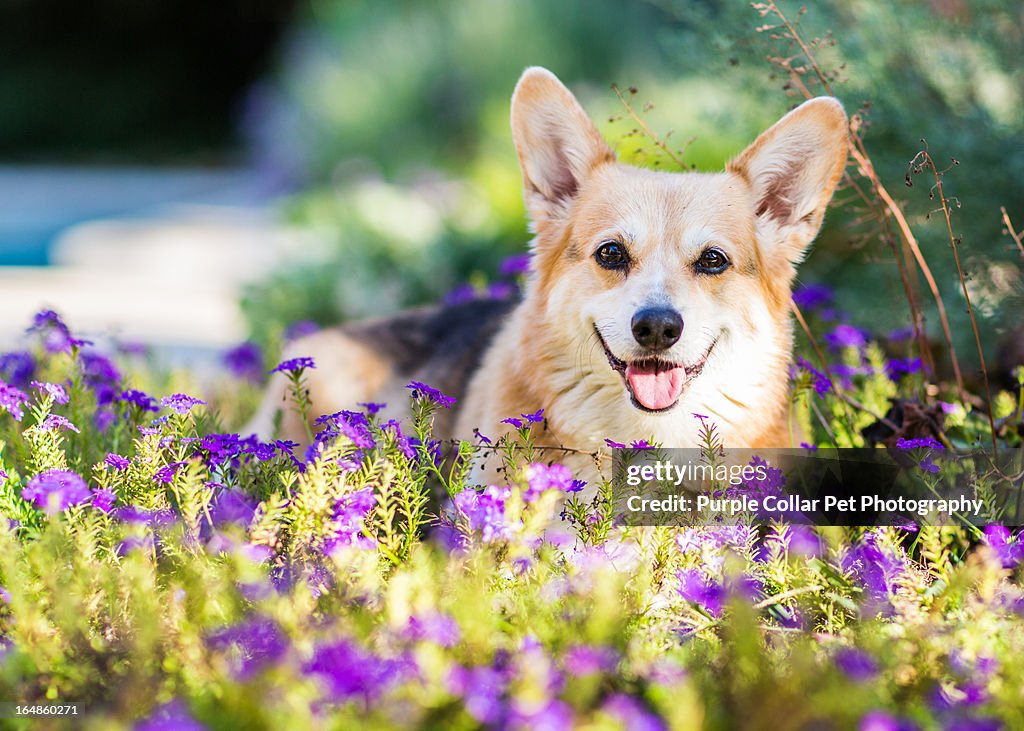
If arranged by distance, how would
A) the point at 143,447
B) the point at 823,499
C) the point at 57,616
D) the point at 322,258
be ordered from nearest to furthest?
the point at 57,616, the point at 143,447, the point at 823,499, the point at 322,258

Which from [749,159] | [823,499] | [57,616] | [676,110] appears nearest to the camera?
[57,616]

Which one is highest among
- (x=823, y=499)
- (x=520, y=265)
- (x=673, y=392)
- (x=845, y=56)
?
(x=845, y=56)

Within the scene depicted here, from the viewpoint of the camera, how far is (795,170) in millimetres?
3219

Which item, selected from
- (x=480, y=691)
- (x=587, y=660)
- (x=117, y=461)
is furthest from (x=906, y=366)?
(x=117, y=461)

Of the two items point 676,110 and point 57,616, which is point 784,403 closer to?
point 57,616

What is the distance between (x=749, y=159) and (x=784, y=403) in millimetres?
789

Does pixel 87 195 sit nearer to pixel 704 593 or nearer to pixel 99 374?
pixel 99 374

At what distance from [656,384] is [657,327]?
22cm

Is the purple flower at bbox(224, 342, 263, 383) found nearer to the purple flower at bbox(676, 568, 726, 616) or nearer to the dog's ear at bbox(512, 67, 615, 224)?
the dog's ear at bbox(512, 67, 615, 224)

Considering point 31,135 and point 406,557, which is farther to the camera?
point 31,135

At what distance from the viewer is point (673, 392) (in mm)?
2967

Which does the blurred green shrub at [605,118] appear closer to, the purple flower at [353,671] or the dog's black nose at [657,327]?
the dog's black nose at [657,327]

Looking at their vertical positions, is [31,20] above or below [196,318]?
above

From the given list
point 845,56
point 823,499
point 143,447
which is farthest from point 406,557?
point 845,56
